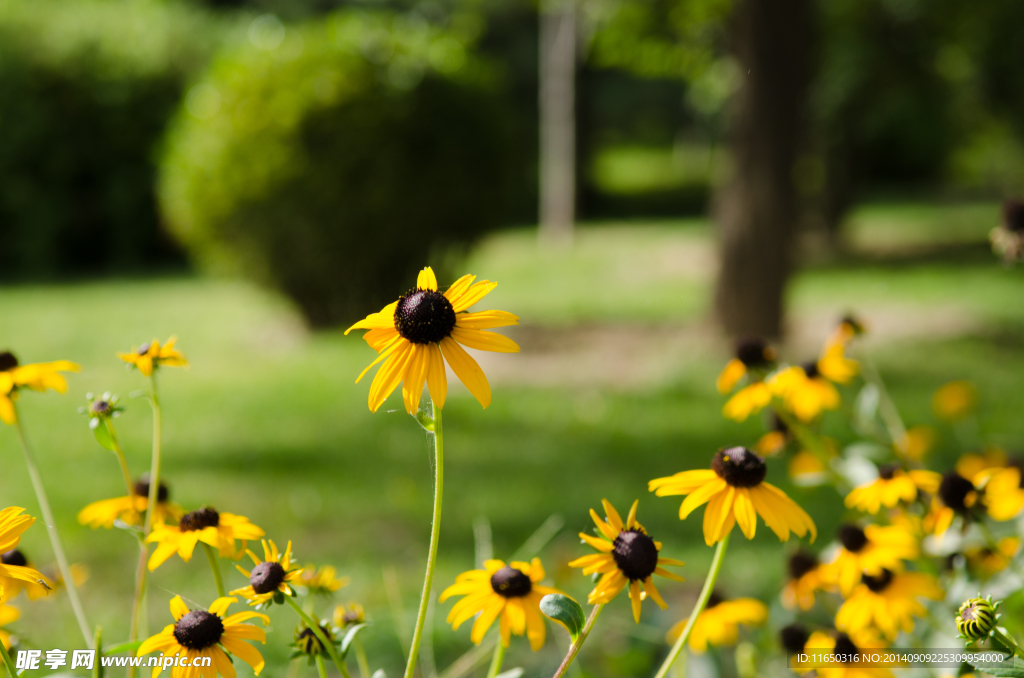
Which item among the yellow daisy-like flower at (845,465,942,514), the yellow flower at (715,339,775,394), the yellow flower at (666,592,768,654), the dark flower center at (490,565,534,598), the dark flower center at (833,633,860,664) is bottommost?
the yellow flower at (666,592,768,654)

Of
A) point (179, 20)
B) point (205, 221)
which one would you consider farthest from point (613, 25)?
point (179, 20)

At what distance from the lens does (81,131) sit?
10211mm

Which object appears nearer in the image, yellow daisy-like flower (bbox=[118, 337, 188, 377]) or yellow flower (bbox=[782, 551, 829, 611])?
yellow daisy-like flower (bbox=[118, 337, 188, 377])

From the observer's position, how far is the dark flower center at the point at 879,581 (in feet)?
Result: 3.75

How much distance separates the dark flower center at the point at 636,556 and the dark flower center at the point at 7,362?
0.74 metres

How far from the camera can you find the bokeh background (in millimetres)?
3248

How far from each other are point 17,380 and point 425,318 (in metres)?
0.51

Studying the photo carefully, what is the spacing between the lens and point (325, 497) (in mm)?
3486

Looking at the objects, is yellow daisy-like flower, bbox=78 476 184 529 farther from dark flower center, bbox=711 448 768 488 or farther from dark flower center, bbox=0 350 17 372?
dark flower center, bbox=711 448 768 488

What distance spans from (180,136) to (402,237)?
2.15m

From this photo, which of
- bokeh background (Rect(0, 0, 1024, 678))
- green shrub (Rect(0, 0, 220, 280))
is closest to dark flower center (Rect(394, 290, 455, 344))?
bokeh background (Rect(0, 0, 1024, 678))

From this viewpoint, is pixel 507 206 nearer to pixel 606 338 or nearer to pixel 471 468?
pixel 606 338

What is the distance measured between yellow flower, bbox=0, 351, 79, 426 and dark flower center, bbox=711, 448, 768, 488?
2.33ft

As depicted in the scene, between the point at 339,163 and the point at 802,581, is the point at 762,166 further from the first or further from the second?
the point at 802,581
